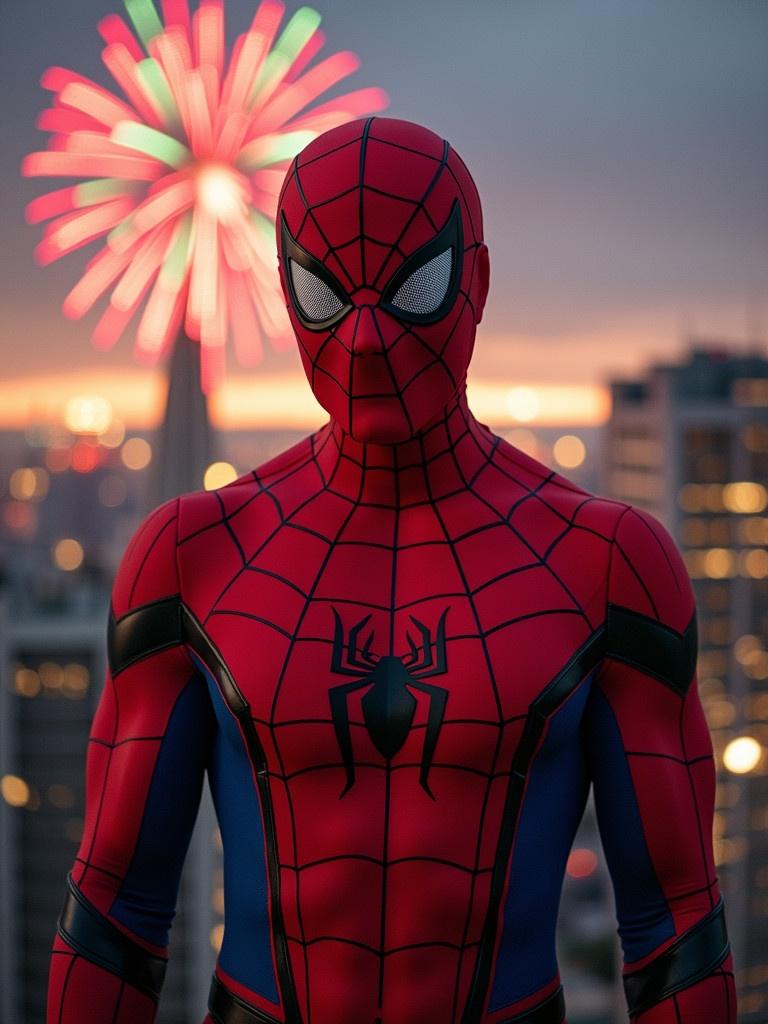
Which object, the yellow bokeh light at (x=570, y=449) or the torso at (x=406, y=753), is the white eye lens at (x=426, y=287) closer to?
the torso at (x=406, y=753)

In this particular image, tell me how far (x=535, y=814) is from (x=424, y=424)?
0.84m

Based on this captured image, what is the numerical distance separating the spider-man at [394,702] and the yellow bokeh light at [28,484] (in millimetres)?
63727

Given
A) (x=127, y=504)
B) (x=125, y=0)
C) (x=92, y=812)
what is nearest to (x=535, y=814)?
(x=92, y=812)

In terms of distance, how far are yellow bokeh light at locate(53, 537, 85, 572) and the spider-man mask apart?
157 ft

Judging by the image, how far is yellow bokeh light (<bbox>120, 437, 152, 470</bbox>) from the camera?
242ft

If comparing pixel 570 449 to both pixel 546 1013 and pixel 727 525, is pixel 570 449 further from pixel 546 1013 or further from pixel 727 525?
pixel 546 1013

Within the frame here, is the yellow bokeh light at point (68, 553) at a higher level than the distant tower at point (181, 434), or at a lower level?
lower

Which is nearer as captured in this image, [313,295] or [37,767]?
[313,295]

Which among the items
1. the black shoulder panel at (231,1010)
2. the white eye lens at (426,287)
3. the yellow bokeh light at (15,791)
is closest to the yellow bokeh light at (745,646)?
the yellow bokeh light at (15,791)

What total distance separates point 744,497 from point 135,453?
56611mm

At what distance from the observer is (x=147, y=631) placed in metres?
2.68


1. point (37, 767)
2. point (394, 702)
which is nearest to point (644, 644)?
point (394, 702)

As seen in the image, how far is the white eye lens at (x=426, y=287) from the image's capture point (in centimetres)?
243

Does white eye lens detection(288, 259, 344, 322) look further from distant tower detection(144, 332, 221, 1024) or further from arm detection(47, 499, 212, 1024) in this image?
distant tower detection(144, 332, 221, 1024)
